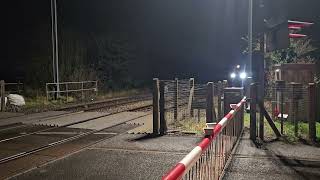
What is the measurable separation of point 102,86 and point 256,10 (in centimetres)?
2699

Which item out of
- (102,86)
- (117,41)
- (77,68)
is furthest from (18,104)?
(117,41)

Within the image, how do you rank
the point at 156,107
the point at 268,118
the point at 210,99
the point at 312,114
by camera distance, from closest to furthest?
the point at 312,114
the point at 268,118
the point at 156,107
the point at 210,99

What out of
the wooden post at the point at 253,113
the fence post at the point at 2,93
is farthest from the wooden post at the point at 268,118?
the fence post at the point at 2,93

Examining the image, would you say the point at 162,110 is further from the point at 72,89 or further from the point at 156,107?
the point at 72,89

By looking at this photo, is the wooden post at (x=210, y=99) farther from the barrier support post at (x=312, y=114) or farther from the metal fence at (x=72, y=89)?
the metal fence at (x=72, y=89)

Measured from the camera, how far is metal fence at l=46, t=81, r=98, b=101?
2623 centimetres

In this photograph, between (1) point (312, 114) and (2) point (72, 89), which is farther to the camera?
(2) point (72, 89)

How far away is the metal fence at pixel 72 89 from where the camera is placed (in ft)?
86.1

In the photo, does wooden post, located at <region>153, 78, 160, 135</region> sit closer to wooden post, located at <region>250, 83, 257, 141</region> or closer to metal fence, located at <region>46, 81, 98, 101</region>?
wooden post, located at <region>250, 83, 257, 141</region>

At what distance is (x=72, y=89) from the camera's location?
95.5ft

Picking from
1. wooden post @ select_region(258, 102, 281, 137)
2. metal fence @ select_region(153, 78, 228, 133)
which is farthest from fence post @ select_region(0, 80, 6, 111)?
wooden post @ select_region(258, 102, 281, 137)

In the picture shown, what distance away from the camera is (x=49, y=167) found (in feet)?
24.5

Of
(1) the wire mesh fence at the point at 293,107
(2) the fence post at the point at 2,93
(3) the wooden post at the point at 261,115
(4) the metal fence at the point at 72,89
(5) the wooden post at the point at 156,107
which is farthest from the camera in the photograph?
(4) the metal fence at the point at 72,89

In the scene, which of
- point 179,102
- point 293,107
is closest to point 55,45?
point 179,102
